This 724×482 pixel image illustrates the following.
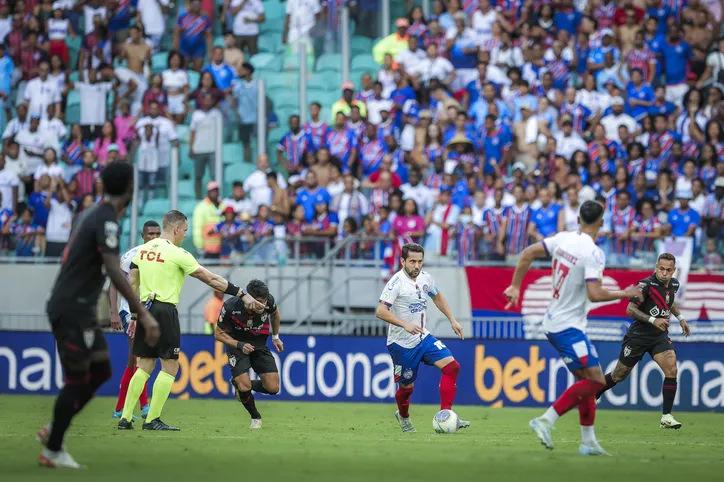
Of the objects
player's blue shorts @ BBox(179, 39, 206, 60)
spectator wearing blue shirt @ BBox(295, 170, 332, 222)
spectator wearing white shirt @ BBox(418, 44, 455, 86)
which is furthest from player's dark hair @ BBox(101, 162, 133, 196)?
player's blue shorts @ BBox(179, 39, 206, 60)

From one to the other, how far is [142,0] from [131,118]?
166 inches

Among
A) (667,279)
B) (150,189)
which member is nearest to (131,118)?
(150,189)

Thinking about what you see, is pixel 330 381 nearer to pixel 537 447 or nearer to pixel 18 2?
pixel 537 447

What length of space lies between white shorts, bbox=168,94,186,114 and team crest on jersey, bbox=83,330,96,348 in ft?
55.5

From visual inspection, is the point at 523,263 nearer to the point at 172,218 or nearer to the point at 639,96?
the point at 172,218

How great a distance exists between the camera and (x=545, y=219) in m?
21.8

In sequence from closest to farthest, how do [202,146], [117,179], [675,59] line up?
[117,179] → [202,146] → [675,59]

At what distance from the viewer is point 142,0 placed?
28438mm

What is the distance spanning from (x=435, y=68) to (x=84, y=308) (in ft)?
57.1

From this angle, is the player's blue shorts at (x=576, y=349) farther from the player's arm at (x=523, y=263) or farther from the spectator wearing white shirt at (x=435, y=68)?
the spectator wearing white shirt at (x=435, y=68)

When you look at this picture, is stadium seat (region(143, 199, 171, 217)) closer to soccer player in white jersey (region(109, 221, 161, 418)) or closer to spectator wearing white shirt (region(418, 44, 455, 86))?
spectator wearing white shirt (region(418, 44, 455, 86))

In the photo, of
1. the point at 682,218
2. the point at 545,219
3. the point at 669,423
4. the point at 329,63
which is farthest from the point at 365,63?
the point at 669,423

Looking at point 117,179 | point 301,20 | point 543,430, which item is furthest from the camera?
point 301,20

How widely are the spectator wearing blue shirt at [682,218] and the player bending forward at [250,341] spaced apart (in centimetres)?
964
